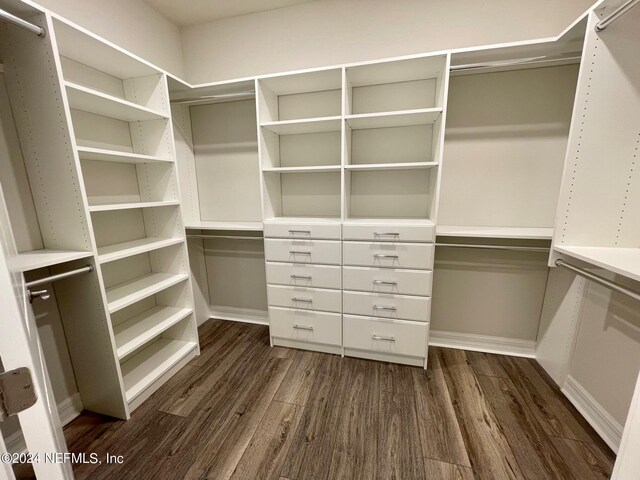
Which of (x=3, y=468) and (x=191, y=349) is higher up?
(x=3, y=468)

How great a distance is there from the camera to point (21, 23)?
3.46ft

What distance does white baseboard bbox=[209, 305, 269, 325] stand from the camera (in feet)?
8.73

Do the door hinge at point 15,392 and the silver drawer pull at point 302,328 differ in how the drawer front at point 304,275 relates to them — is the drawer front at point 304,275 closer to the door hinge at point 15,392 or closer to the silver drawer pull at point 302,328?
the silver drawer pull at point 302,328

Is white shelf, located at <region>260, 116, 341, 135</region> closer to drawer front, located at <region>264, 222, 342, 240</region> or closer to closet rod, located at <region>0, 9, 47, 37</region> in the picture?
drawer front, located at <region>264, 222, 342, 240</region>

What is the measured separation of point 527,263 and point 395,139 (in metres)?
1.38

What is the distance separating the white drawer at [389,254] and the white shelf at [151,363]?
147 centimetres

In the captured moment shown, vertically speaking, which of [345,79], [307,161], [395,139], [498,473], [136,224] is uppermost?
[345,79]

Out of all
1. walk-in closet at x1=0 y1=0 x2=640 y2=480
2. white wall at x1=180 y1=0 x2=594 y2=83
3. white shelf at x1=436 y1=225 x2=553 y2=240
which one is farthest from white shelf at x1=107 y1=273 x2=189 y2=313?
white shelf at x1=436 y1=225 x2=553 y2=240

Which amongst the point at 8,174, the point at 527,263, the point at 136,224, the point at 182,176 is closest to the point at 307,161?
the point at 182,176

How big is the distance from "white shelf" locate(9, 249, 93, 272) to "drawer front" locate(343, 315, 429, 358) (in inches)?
65.4

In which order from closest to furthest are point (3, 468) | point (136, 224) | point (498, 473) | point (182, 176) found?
point (3, 468) < point (498, 473) < point (136, 224) < point (182, 176)

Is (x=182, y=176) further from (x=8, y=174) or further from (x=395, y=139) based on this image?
(x=395, y=139)

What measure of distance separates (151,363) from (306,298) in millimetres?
1212

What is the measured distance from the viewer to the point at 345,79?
1726mm
